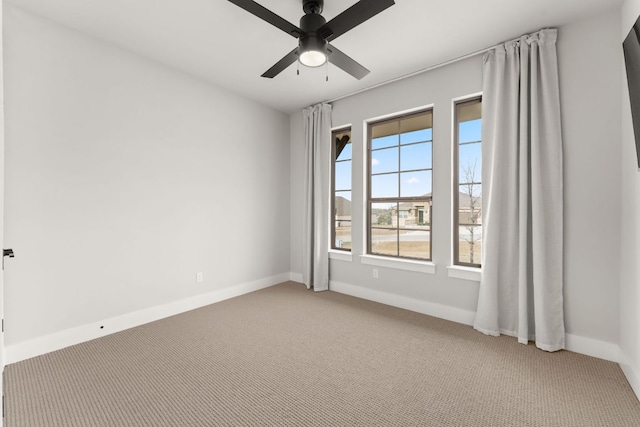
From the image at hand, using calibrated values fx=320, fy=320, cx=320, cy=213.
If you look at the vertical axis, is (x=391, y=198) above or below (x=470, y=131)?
below

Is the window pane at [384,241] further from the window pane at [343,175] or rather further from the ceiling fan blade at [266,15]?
the ceiling fan blade at [266,15]

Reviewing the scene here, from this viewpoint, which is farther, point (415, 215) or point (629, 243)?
point (415, 215)

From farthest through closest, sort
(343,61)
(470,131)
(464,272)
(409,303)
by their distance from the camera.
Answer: (409,303), (470,131), (464,272), (343,61)

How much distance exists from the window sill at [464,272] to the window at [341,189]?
4.87 feet

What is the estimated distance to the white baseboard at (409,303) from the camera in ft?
10.9

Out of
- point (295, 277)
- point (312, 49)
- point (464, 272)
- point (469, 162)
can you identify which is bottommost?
point (295, 277)

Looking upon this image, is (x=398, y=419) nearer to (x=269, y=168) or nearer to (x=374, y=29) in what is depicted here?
(x=374, y=29)

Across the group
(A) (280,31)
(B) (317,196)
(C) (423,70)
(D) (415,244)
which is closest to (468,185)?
(D) (415,244)

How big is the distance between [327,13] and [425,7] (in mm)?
784

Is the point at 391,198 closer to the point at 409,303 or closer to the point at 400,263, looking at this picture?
the point at 400,263

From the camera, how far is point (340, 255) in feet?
14.5

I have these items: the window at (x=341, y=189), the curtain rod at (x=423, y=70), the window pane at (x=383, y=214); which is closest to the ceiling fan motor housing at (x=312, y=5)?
the curtain rod at (x=423, y=70)

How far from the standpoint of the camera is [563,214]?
9.04ft

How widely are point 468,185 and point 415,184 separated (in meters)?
0.60
